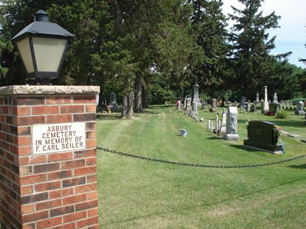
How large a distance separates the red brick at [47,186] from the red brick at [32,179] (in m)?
0.05

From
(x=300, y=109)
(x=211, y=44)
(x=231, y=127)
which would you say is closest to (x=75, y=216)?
(x=231, y=127)

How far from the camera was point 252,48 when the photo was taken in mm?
48344

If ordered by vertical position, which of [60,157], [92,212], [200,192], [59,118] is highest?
[59,118]

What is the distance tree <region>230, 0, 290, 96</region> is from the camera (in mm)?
46875

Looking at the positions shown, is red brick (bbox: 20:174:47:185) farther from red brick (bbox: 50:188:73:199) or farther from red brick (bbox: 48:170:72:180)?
red brick (bbox: 50:188:73:199)

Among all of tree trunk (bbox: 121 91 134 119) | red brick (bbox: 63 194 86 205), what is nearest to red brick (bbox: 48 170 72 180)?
red brick (bbox: 63 194 86 205)

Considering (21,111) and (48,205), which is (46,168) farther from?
(21,111)

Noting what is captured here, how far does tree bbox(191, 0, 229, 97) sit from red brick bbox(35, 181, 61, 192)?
40.5 m

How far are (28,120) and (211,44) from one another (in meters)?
44.4

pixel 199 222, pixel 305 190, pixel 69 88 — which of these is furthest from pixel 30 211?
pixel 305 190

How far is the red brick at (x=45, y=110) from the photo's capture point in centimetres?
283

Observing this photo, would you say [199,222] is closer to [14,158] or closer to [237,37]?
[14,158]

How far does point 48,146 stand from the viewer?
291cm

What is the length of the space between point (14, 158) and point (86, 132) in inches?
28.7
